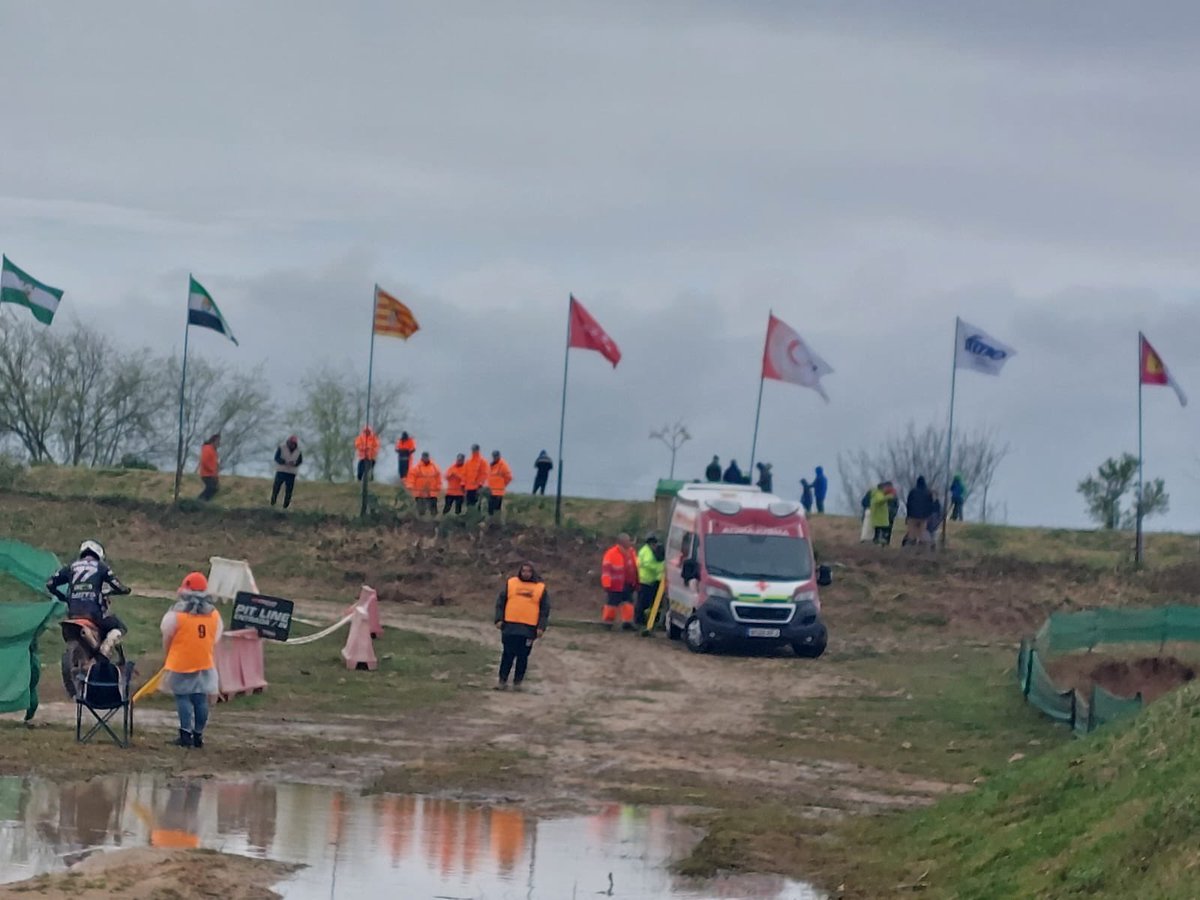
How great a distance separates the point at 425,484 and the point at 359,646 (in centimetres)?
1882

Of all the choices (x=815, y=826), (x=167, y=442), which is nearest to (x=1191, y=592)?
(x=815, y=826)

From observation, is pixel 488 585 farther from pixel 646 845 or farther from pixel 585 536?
pixel 646 845

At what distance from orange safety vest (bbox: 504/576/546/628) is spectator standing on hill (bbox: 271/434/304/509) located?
67.2 ft

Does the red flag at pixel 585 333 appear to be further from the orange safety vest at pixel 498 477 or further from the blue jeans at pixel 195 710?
the blue jeans at pixel 195 710

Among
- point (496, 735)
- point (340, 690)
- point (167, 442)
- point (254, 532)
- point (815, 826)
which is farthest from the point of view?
point (167, 442)

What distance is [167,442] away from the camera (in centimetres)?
8112

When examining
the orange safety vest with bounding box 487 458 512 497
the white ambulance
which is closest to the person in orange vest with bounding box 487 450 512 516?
the orange safety vest with bounding box 487 458 512 497

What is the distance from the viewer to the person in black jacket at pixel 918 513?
147 feet

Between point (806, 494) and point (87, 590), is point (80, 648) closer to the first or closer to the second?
point (87, 590)

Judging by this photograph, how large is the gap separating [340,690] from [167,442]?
5913 cm

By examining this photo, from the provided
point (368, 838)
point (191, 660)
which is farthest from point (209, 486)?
point (368, 838)

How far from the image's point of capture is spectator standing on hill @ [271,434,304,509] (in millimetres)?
44750

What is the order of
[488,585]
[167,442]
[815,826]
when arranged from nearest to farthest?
1. [815,826]
2. [488,585]
3. [167,442]

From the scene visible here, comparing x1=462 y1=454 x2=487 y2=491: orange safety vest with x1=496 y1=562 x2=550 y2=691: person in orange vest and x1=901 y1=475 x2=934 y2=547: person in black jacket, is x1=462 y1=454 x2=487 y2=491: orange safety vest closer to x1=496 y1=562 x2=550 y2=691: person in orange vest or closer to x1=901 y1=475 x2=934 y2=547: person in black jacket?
x1=901 y1=475 x2=934 y2=547: person in black jacket
